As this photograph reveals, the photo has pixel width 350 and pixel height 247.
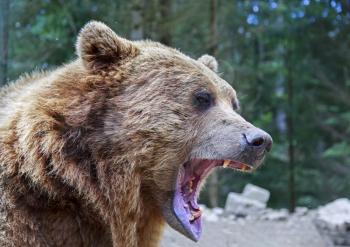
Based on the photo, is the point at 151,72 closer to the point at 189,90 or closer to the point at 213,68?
the point at 189,90

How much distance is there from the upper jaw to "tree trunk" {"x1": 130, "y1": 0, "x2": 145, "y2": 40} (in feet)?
17.1

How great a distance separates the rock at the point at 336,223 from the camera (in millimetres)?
6609

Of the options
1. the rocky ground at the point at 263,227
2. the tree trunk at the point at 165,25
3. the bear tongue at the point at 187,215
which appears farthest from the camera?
the tree trunk at the point at 165,25

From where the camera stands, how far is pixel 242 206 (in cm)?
861

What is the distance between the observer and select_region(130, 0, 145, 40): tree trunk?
823cm

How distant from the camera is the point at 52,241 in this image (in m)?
2.77

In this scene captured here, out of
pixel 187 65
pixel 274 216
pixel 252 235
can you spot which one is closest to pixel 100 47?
pixel 187 65

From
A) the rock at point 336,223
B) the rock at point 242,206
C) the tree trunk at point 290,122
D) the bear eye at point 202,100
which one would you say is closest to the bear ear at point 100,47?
the bear eye at point 202,100

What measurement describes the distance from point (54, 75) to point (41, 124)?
0.43m

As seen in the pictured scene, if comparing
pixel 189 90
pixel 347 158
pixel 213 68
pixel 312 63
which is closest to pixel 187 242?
pixel 213 68

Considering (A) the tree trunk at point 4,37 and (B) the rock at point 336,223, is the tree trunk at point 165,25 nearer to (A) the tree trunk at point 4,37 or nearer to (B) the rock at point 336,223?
(B) the rock at point 336,223

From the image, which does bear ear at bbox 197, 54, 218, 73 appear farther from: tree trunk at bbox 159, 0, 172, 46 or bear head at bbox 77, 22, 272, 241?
tree trunk at bbox 159, 0, 172, 46

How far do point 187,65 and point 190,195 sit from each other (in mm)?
723

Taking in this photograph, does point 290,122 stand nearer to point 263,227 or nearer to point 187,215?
point 263,227
